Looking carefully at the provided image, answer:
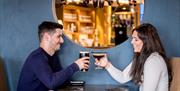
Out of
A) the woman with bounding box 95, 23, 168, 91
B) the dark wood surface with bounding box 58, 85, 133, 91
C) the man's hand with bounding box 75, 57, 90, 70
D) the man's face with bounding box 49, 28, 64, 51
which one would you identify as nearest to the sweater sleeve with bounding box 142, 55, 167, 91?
the woman with bounding box 95, 23, 168, 91

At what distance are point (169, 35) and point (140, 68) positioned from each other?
25.7 inches

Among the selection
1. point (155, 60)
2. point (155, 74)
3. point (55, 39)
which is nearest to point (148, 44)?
point (155, 60)

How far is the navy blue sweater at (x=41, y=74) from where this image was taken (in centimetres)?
241

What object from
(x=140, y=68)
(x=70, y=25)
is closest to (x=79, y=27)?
(x=70, y=25)

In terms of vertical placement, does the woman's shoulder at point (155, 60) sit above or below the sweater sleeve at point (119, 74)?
above

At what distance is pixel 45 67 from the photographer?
243 cm

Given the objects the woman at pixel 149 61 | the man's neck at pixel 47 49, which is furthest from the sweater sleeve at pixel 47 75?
→ the woman at pixel 149 61

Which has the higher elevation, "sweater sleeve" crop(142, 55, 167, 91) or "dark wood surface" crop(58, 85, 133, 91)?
"sweater sleeve" crop(142, 55, 167, 91)

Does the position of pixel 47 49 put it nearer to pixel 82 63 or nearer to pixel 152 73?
pixel 82 63

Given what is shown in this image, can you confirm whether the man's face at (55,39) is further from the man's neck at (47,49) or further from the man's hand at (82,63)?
the man's hand at (82,63)

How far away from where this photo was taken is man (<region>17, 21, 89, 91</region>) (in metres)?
2.41

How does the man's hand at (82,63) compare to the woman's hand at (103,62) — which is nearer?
the man's hand at (82,63)

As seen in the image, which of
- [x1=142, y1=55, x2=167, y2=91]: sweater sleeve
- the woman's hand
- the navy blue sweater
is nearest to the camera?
[x1=142, y1=55, x2=167, y2=91]: sweater sleeve

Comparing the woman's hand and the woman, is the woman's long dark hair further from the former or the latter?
the woman's hand
